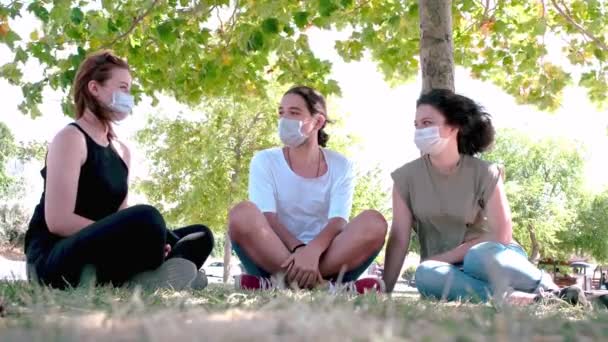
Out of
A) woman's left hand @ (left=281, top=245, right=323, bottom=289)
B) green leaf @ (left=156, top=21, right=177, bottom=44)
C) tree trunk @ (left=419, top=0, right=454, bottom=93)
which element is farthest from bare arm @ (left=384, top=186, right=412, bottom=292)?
green leaf @ (left=156, top=21, right=177, bottom=44)

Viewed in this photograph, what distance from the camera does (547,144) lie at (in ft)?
167

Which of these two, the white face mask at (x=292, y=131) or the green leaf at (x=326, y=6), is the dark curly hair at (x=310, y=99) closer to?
the white face mask at (x=292, y=131)

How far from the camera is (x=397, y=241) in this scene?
17.9 feet

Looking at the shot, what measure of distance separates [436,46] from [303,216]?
10.0ft

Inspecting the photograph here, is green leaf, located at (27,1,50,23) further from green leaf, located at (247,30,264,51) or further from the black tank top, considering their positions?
the black tank top

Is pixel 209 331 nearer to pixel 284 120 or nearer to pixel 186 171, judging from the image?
pixel 284 120

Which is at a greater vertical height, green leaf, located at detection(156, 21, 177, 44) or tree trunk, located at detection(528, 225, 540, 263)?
green leaf, located at detection(156, 21, 177, 44)

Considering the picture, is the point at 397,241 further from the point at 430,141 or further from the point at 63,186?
the point at 63,186

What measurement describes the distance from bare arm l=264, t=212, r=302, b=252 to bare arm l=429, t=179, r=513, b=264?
1006 millimetres

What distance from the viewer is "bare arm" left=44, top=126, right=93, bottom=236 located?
429 centimetres

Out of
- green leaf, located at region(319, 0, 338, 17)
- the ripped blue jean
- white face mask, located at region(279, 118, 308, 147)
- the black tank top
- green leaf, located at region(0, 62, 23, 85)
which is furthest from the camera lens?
green leaf, located at region(0, 62, 23, 85)

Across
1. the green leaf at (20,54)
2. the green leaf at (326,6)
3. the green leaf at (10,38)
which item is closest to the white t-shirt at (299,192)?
the green leaf at (326,6)

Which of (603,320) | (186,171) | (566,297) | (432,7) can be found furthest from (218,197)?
(603,320)

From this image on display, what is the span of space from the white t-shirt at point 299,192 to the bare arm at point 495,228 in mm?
862
